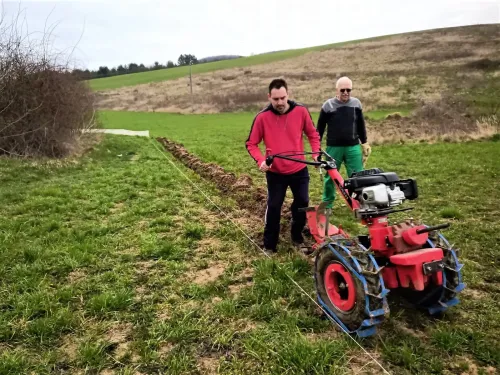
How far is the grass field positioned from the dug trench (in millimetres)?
306

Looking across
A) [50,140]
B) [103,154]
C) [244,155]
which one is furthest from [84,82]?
[244,155]

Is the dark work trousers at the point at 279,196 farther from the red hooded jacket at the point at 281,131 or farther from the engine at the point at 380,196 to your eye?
the engine at the point at 380,196

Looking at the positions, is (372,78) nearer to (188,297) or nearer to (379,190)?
(379,190)

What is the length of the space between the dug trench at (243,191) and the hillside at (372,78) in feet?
46.9

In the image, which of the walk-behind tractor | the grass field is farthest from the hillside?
the walk-behind tractor

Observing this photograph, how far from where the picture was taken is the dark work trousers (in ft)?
17.4

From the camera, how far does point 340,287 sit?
3668 mm

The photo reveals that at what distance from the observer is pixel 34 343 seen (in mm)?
3621

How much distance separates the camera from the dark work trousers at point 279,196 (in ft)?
17.4

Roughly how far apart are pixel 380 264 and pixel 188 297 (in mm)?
2114

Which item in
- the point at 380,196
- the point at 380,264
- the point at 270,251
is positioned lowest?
the point at 270,251

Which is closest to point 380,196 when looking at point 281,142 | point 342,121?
point 281,142

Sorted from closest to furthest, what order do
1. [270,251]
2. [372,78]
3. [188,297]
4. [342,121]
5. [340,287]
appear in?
Answer: 1. [340,287]
2. [188,297]
3. [270,251]
4. [342,121]
5. [372,78]

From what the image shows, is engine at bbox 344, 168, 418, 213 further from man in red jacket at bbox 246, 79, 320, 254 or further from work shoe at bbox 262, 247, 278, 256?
work shoe at bbox 262, 247, 278, 256
